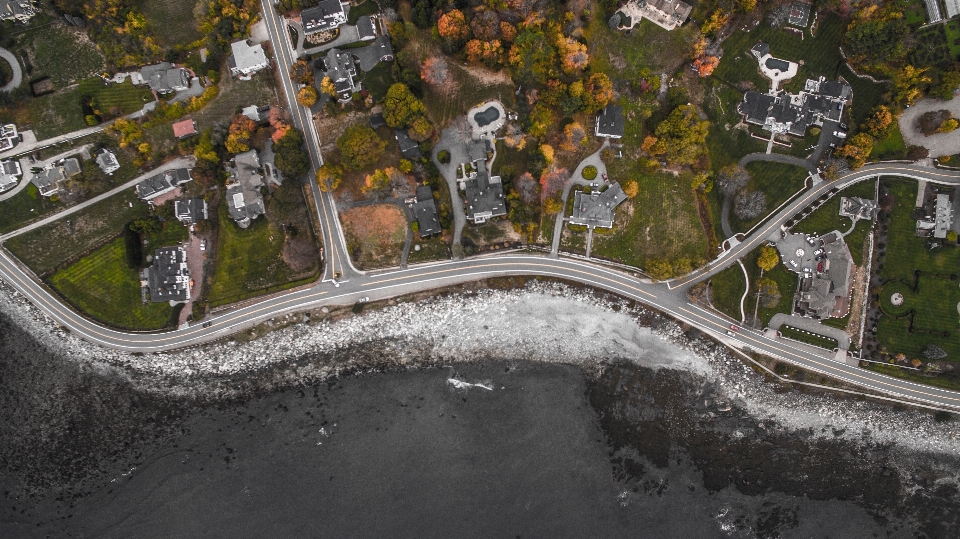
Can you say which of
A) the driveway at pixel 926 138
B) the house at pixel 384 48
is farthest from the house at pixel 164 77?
the driveway at pixel 926 138

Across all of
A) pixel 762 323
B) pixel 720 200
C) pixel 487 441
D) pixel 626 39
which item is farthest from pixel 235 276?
pixel 762 323

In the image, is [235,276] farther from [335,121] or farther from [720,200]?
[720,200]

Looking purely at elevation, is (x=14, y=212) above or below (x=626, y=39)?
below

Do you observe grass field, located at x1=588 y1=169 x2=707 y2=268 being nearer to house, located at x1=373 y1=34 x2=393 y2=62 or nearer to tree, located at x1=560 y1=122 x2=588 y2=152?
tree, located at x1=560 y1=122 x2=588 y2=152

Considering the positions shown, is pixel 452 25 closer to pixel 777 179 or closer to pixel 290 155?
pixel 290 155


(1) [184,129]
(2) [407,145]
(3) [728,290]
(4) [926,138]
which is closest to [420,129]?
(2) [407,145]

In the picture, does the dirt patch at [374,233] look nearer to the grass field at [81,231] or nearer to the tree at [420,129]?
the tree at [420,129]

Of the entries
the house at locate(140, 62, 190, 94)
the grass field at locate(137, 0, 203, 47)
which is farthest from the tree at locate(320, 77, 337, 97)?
the grass field at locate(137, 0, 203, 47)
